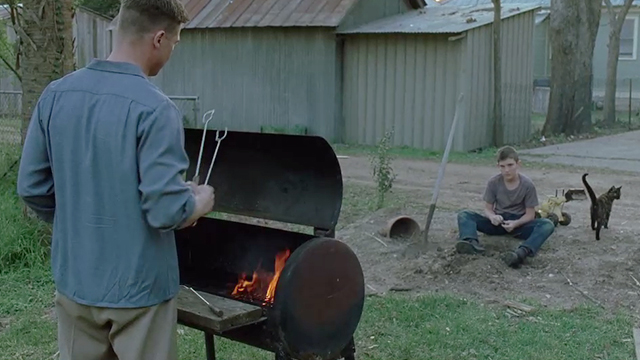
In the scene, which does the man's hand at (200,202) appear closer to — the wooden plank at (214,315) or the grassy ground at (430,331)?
the wooden plank at (214,315)

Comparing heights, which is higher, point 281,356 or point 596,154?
point 596,154

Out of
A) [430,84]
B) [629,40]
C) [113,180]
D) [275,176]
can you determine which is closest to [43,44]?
[275,176]

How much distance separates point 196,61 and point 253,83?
1.69 metres

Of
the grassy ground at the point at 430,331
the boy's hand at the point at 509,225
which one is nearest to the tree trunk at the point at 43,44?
the grassy ground at the point at 430,331

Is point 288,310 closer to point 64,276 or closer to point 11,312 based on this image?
point 64,276

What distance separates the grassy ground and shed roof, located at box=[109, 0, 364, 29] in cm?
1106

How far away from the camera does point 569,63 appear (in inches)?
757

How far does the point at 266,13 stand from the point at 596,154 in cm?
724

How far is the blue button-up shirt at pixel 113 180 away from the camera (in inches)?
112

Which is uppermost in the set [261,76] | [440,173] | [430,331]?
[261,76]

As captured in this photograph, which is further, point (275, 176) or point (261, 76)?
point (261, 76)

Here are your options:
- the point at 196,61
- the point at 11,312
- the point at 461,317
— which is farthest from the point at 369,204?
the point at 196,61

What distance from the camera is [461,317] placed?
19.0ft

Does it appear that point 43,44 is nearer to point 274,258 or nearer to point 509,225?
point 274,258
